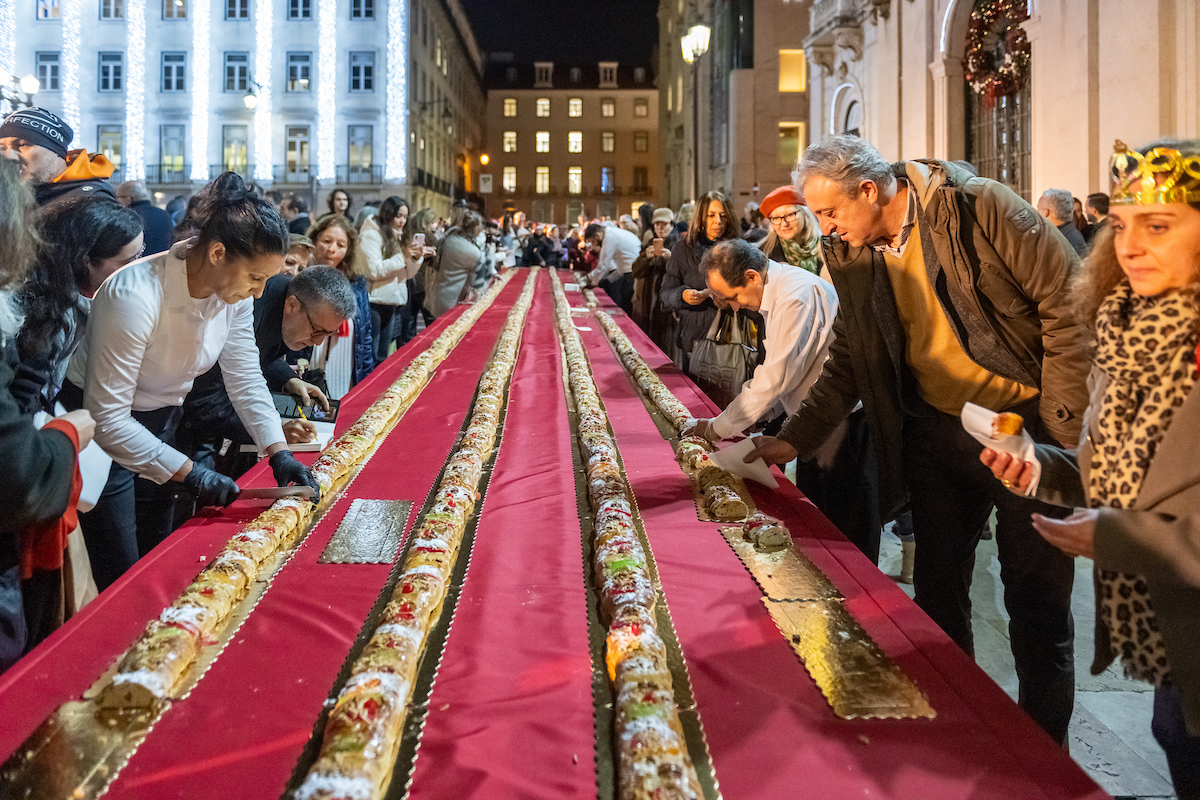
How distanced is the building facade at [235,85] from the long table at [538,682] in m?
43.6

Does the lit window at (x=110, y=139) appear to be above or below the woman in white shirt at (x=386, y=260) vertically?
above

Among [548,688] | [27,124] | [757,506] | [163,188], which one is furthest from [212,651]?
[163,188]

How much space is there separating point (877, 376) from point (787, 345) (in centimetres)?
88

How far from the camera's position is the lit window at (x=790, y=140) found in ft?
102

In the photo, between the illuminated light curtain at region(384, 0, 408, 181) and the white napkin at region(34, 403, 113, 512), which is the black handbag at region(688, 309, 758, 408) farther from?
the illuminated light curtain at region(384, 0, 408, 181)

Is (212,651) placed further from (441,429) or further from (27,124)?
(27,124)

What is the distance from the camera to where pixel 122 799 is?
63.3 inches

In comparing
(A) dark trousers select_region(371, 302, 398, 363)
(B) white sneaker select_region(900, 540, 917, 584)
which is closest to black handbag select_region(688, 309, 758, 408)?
(B) white sneaker select_region(900, 540, 917, 584)

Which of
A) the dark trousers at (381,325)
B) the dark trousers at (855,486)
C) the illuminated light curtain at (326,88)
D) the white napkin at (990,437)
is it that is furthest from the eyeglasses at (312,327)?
the illuminated light curtain at (326,88)

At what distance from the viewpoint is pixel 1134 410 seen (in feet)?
6.49

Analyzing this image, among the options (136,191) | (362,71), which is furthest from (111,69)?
(136,191)

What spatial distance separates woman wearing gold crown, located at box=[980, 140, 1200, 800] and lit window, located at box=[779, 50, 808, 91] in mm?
31070

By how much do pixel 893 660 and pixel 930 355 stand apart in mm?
1397

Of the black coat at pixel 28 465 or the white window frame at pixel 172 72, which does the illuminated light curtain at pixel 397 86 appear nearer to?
the white window frame at pixel 172 72
